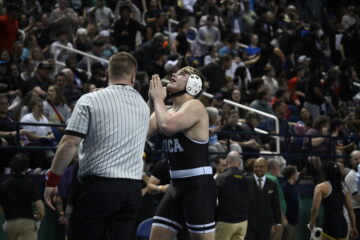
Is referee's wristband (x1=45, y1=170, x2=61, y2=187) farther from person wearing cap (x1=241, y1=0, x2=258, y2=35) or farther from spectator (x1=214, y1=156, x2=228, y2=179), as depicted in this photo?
person wearing cap (x1=241, y1=0, x2=258, y2=35)

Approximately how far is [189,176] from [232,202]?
3.58 metres

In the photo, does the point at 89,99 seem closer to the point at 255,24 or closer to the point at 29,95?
the point at 29,95

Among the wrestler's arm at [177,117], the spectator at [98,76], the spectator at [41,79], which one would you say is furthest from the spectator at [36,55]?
the wrestler's arm at [177,117]

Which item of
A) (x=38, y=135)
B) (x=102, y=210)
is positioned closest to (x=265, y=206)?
(x=38, y=135)

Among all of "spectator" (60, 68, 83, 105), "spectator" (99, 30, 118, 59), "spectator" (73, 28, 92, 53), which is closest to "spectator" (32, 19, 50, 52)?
"spectator" (73, 28, 92, 53)

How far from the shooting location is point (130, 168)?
644 centimetres

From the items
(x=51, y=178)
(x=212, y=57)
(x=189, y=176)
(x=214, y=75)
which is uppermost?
(x=212, y=57)

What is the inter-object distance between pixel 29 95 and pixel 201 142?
586 centimetres

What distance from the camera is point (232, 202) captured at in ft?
37.8

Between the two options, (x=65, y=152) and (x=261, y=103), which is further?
(x=261, y=103)

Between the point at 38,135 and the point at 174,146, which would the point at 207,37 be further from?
the point at 174,146

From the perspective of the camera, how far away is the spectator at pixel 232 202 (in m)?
11.5

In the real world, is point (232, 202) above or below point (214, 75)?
below

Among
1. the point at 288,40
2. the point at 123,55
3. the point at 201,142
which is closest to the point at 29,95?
the point at 201,142
